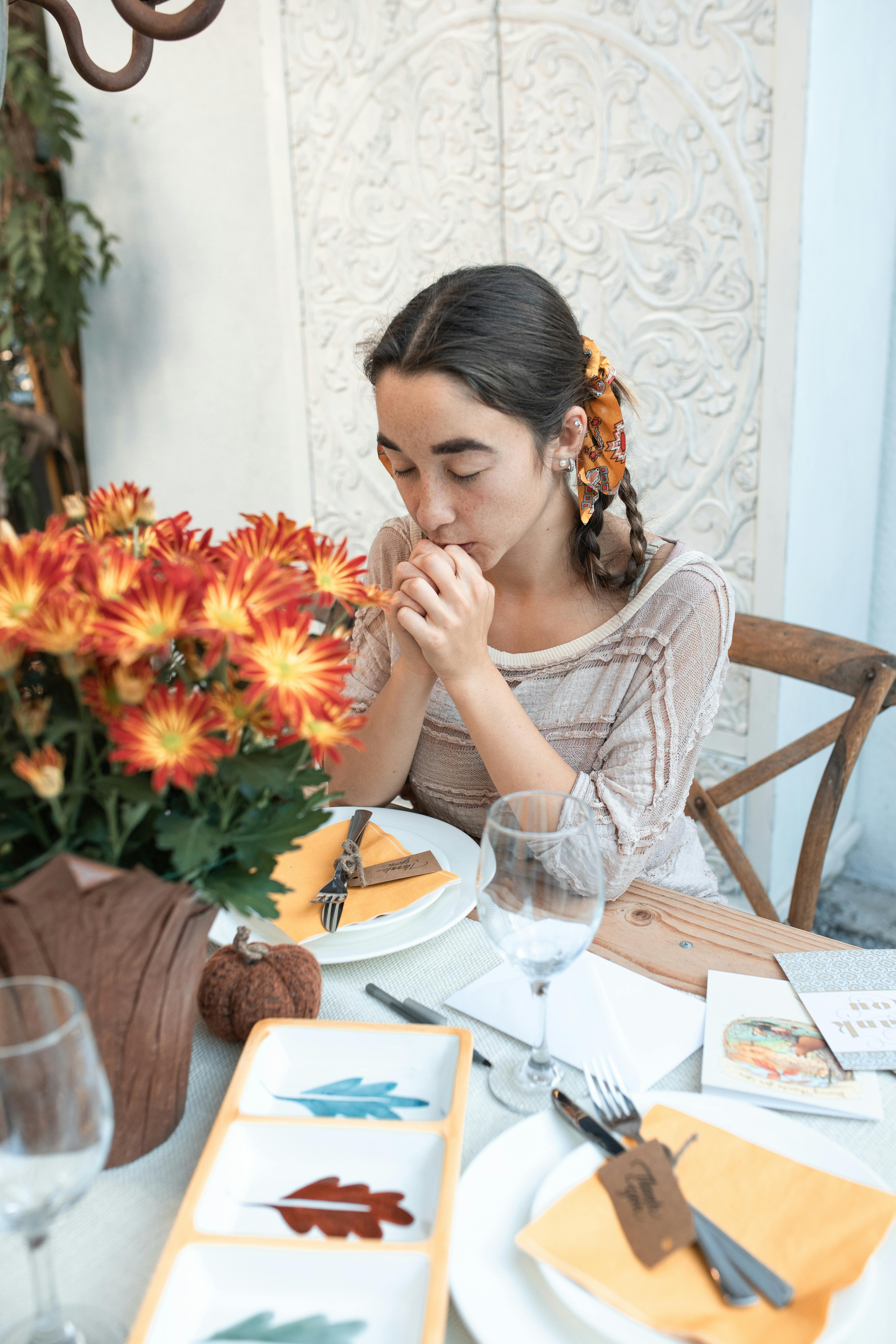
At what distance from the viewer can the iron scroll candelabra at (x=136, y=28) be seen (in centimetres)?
71

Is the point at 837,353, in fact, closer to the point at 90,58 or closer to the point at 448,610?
the point at 448,610

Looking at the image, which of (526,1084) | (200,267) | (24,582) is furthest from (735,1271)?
(200,267)

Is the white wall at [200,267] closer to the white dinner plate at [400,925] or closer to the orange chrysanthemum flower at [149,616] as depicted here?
the white dinner plate at [400,925]

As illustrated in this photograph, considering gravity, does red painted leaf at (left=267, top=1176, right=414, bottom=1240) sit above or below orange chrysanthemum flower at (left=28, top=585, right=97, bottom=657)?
below

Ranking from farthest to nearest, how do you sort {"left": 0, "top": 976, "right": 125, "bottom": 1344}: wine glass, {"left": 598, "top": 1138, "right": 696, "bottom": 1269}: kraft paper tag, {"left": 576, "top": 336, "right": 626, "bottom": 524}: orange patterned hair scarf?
{"left": 576, "top": 336, "right": 626, "bottom": 524}: orange patterned hair scarf < {"left": 598, "top": 1138, "right": 696, "bottom": 1269}: kraft paper tag < {"left": 0, "top": 976, "right": 125, "bottom": 1344}: wine glass

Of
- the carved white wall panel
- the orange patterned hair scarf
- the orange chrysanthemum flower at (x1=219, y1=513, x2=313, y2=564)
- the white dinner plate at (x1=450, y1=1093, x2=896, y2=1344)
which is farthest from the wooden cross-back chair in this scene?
the carved white wall panel

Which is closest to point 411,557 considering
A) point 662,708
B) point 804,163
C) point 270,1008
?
point 662,708

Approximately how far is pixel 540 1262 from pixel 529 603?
94cm

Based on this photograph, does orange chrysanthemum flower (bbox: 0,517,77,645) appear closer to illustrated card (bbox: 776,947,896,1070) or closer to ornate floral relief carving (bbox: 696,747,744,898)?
illustrated card (bbox: 776,947,896,1070)

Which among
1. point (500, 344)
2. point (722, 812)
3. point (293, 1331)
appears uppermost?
point (500, 344)

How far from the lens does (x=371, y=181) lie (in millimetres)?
2578

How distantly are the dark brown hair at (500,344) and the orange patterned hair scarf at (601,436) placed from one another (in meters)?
0.01

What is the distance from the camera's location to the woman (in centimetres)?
116

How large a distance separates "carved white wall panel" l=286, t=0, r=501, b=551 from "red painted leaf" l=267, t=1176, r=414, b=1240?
2.16m
